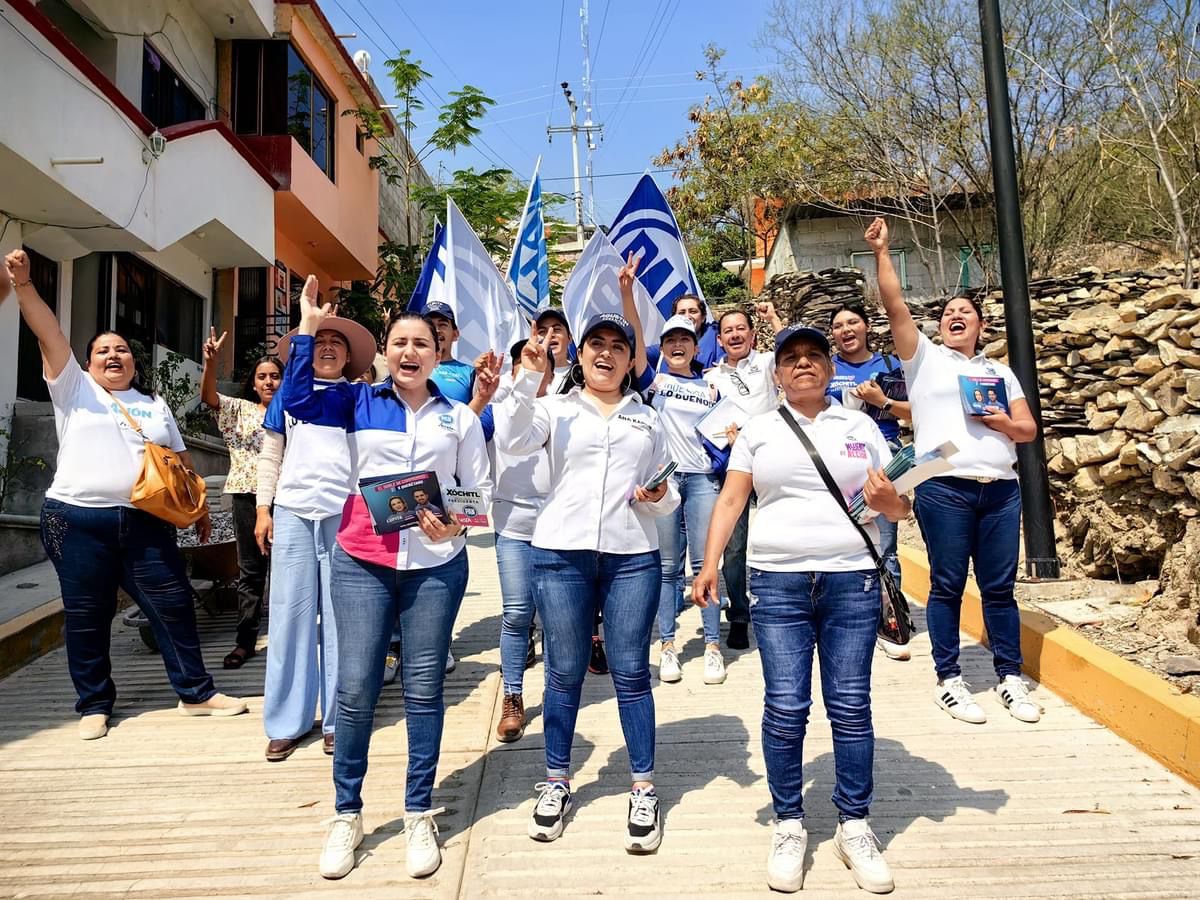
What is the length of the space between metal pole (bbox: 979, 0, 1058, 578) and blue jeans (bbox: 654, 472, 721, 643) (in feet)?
7.57

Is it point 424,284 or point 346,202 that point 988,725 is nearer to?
point 424,284

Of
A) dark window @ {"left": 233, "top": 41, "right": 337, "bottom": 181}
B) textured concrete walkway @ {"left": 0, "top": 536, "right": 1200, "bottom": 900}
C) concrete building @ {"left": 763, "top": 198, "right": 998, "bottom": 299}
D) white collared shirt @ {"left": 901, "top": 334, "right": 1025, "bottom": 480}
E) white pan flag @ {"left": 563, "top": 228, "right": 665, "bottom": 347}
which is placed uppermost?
dark window @ {"left": 233, "top": 41, "right": 337, "bottom": 181}

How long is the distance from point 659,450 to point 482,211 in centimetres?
1367

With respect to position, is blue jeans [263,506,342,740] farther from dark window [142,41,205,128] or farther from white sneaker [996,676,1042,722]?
dark window [142,41,205,128]

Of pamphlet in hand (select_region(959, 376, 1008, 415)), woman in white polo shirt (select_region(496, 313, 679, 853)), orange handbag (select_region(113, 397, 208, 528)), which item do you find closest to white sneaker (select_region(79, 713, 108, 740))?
orange handbag (select_region(113, 397, 208, 528))

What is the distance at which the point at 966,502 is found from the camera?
4.21 meters

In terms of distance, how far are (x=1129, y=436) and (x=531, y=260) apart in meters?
4.85

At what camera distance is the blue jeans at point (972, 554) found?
4.21 metres

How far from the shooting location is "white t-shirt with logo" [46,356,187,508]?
4.27 m

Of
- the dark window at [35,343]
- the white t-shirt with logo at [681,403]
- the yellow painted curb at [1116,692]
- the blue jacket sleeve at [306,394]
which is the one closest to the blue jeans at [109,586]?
the blue jacket sleeve at [306,394]

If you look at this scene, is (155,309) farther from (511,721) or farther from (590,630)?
(590,630)

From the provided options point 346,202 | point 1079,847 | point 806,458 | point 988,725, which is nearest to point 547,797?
point 806,458

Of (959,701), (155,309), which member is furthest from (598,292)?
(155,309)

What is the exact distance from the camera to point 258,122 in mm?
14188
